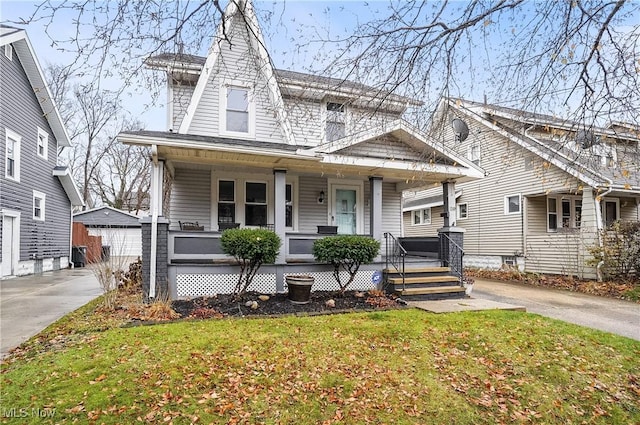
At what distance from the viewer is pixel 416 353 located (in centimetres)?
541

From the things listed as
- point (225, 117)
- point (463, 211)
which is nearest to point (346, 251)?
point (225, 117)

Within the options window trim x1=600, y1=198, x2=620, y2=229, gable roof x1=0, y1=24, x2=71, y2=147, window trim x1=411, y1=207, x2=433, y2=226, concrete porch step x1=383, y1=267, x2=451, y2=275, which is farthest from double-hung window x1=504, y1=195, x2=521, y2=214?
gable roof x1=0, y1=24, x2=71, y2=147

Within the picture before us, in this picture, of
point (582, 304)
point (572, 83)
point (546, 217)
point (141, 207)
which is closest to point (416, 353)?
point (572, 83)

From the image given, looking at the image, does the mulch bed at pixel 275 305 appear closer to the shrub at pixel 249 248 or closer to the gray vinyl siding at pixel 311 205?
the shrub at pixel 249 248

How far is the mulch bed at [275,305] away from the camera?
24.7 ft

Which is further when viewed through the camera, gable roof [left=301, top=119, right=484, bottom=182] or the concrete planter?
gable roof [left=301, top=119, right=484, bottom=182]

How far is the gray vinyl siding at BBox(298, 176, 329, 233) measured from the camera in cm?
1209

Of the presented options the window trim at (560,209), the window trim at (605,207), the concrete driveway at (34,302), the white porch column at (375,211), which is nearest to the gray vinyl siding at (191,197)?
the concrete driveway at (34,302)

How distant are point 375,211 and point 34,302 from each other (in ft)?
28.9

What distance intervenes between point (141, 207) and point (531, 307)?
1466 inches

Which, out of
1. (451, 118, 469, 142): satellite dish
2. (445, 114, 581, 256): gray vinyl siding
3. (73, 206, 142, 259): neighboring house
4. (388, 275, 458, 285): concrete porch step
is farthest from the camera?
(73, 206, 142, 259): neighboring house

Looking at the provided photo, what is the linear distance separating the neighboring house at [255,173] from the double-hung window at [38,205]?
295 inches

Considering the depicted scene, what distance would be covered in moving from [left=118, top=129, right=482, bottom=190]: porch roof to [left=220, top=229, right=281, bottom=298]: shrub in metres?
1.97

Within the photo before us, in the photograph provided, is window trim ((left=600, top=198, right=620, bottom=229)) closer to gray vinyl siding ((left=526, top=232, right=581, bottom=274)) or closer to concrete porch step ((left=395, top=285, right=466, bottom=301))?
gray vinyl siding ((left=526, top=232, right=581, bottom=274))
